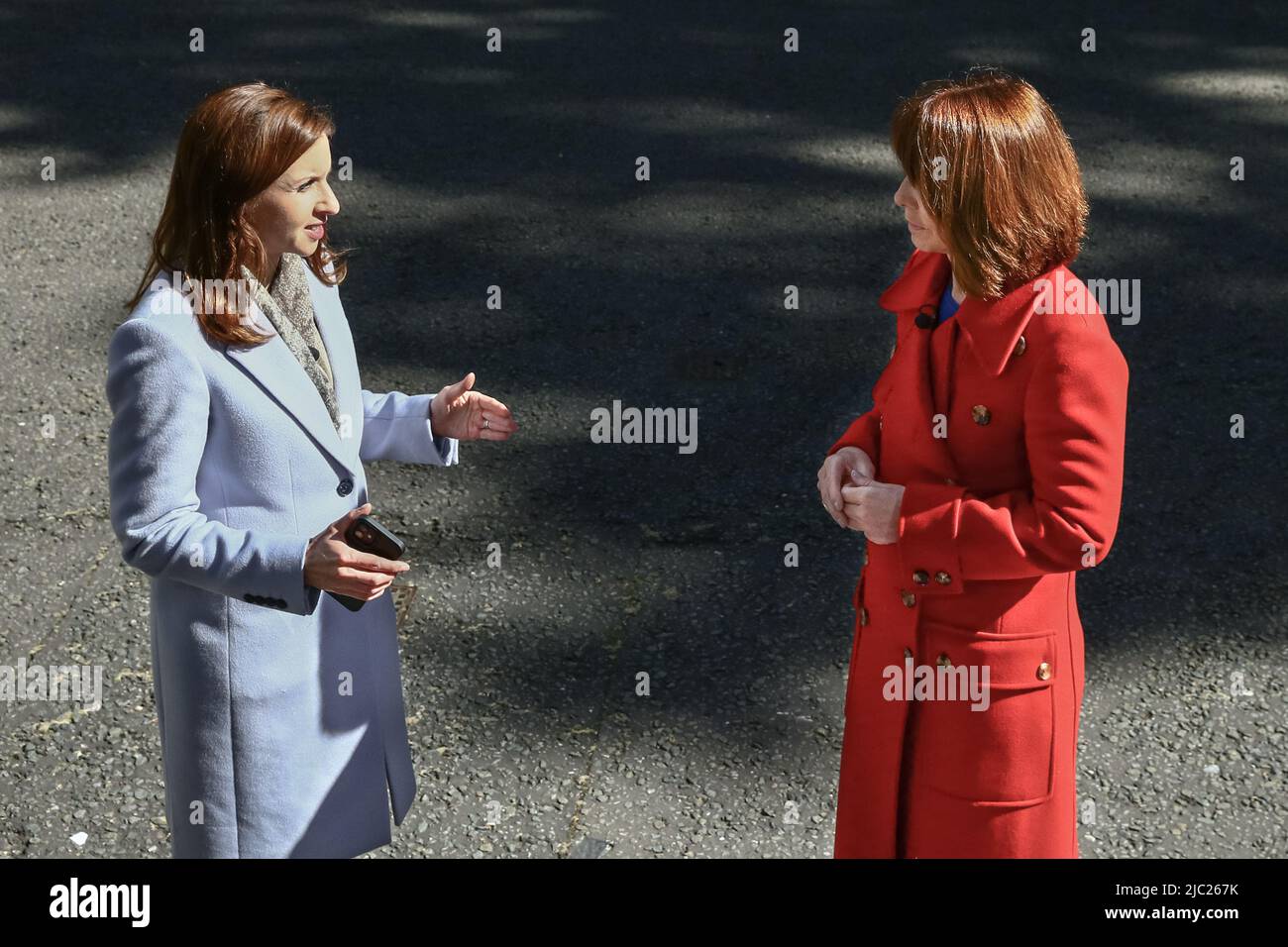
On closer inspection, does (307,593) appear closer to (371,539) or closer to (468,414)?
(371,539)

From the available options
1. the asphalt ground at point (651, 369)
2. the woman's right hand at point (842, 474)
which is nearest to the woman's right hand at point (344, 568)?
the woman's right hand at point (842, 474)

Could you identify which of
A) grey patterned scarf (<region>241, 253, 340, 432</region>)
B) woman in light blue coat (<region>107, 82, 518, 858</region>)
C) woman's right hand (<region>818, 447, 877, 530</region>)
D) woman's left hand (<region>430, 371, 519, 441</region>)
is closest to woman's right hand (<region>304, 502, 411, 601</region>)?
woman in light blue coat (<region>107, 82, 518, 858</region>)

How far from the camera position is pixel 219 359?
248 centimetres

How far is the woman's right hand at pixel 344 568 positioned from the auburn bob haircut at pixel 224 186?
380 millimetres

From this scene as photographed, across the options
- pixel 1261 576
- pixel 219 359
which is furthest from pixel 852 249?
pixel 219 359

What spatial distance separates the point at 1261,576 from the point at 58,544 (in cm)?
393

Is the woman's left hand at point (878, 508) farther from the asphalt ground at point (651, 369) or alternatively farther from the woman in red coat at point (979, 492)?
the asphalt ground at point (651, 369)

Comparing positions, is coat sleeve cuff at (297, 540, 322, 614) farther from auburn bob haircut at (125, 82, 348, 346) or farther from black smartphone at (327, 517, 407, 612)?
auburn bob haircut at (125, 82, 348, 346)

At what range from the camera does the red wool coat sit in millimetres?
2324

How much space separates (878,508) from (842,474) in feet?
0.51

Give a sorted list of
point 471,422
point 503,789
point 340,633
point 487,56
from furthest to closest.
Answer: point 487,56 → point 503,789 → point 471,422 → point 340,633
